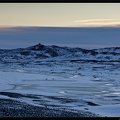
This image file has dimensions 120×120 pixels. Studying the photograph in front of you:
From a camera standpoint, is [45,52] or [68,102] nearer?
[68,102]

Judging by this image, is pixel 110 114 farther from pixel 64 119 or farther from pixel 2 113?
pixel 64 119

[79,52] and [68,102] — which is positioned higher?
[79,52]

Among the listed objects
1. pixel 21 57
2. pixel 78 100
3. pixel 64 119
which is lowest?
pixel 64 119

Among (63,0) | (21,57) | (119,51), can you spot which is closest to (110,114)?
(63,0)

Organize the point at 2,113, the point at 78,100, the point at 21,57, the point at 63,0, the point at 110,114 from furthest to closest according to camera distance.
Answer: the point at 21,57, the point at 78,100, the point at 110,114, the point at 2,113, the point at 63,0

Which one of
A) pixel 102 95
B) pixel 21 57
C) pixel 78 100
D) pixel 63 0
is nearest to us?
pixel 63 0

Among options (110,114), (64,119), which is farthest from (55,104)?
(64,119)

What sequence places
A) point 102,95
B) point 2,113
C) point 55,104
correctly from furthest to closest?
1. point 102,95
2. point 55,104
3. point 2,113

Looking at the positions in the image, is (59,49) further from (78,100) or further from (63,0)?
(63,0)

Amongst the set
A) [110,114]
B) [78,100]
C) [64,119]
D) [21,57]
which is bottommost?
[64,119]
